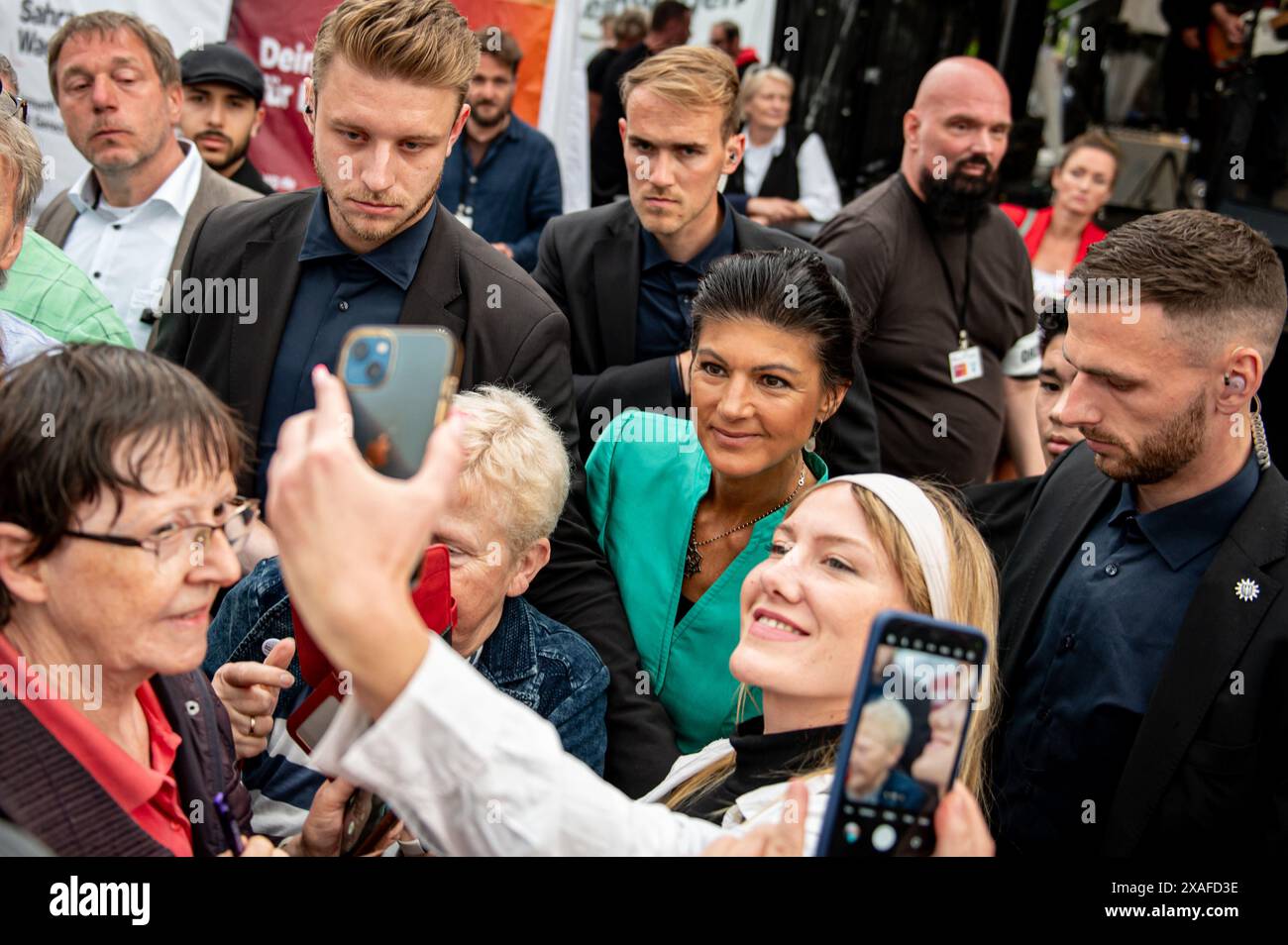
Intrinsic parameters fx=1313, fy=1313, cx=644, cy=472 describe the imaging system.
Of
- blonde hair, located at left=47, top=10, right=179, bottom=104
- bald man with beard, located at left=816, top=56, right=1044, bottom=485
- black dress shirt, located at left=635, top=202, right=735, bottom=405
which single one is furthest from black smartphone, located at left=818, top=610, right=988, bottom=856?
blonde hair, located at left=47, top=10, right=179, bottom=104

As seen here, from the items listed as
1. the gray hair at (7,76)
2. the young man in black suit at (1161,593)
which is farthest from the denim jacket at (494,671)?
the gray hair at (7,76)

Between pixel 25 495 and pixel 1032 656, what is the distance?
192 cm

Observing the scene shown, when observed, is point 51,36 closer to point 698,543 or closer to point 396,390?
point 698,543

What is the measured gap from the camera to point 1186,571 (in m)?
2.54

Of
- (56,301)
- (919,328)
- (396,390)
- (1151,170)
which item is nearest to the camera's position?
(396,390)

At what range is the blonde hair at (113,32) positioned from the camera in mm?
4254

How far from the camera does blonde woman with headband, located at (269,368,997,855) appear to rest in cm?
122

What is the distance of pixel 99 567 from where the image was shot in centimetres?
165

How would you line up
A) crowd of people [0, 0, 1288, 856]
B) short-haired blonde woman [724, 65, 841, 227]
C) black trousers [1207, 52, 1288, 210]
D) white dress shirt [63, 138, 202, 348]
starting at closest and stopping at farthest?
crowd of people [0, 0, 1288, 856]
white dress shirt [63, 138, 202, 348]
black trousers [1207, 52, 1288, 210]
short-haired blonde woman [724, 65, 841, 227]

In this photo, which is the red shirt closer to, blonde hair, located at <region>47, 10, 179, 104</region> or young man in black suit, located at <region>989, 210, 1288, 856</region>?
young man in black suit, located at <region>989, 210, 1288, 856</region>

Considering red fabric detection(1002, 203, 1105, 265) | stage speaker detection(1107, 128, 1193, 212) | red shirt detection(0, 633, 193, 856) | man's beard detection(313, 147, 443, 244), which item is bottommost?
red shirt detection(0, 633, 193, 856)

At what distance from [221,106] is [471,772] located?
14.6ft

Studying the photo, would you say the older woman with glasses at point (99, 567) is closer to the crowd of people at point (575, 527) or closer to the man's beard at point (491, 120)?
the crowd of people at point (575, 527)

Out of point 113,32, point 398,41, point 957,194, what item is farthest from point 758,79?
point 398,41
